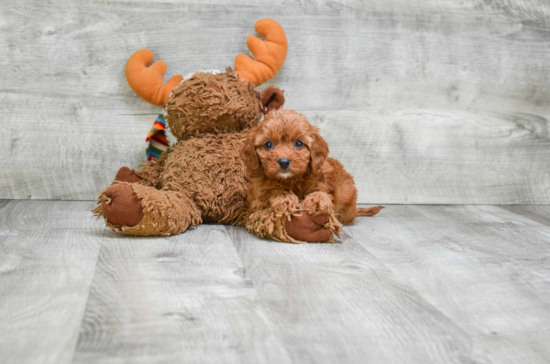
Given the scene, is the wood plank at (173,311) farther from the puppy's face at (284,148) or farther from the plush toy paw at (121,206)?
the puppy's face at (284,148)

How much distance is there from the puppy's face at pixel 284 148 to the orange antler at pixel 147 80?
1.50ft

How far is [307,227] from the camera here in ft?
3.97

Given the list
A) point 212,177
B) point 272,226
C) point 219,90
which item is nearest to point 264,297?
point 272,226

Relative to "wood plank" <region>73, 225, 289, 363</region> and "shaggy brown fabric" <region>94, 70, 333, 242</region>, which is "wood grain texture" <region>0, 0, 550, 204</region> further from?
"wood plank" <region>73, 225, 289, 363</region>

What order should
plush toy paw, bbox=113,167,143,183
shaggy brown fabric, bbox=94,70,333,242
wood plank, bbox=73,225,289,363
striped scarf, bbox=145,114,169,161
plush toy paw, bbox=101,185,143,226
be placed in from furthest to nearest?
striped scarf, bbox=145,114,169,161, plush toy paw, bbox=113,167,143,183, shaggy brown fabric, bbox=94,70,333,242, plush toy paw, bbox=101,185,143,226, wood plank, bbox=73,225,289,363

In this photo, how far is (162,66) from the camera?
5.18 feet

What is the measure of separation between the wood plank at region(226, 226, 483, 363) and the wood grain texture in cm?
76

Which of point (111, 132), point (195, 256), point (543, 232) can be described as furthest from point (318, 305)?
point (111, 132)

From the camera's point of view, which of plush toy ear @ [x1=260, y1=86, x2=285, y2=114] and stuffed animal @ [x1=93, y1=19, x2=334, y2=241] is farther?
plush toy ear @ [x1=260, y1=86, x2=285, y2=114]

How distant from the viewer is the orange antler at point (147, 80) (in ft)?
5.05

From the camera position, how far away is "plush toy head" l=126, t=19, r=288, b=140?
137 centimetres

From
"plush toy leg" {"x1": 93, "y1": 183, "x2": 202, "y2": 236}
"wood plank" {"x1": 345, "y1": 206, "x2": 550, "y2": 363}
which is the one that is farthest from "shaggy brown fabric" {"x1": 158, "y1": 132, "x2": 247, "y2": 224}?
"wood plank" {"x1": 345, "y1": 206, "x2": 550, "y2": 363}

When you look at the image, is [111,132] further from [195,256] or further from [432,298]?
[432,298]

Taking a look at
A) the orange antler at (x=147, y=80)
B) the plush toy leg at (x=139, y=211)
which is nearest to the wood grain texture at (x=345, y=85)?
the orange antler at (x=147, y=80)
